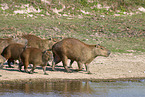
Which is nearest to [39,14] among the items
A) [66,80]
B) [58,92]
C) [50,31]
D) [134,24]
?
[50,31]

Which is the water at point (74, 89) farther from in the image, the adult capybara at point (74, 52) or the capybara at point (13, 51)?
the capybara at point (13, 51)

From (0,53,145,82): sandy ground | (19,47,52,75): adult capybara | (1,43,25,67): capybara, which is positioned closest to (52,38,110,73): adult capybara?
(0,53,145,82): sandy ground

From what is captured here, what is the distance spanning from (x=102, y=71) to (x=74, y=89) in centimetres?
338

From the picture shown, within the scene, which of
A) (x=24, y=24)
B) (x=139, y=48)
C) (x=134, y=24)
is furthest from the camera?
(x=134, y=24)

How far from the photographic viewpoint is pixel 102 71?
12383 millimetres

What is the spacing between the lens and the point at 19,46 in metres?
11.9

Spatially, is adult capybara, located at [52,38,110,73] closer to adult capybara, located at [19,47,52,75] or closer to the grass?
adult capybara, located at [19,47,52,75]

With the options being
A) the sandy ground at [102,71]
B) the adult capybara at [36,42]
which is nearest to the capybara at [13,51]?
the sandy ground at [102,71]

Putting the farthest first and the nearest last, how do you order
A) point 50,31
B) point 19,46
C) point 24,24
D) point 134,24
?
point 134,24
point 24,24
point 50,31
point 19,46

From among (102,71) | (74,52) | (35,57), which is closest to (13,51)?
(35,57)

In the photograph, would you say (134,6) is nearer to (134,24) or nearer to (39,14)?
(134,24)

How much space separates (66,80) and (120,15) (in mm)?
20437

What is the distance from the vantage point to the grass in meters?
19.6

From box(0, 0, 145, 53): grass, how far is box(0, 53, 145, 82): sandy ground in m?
2.58
